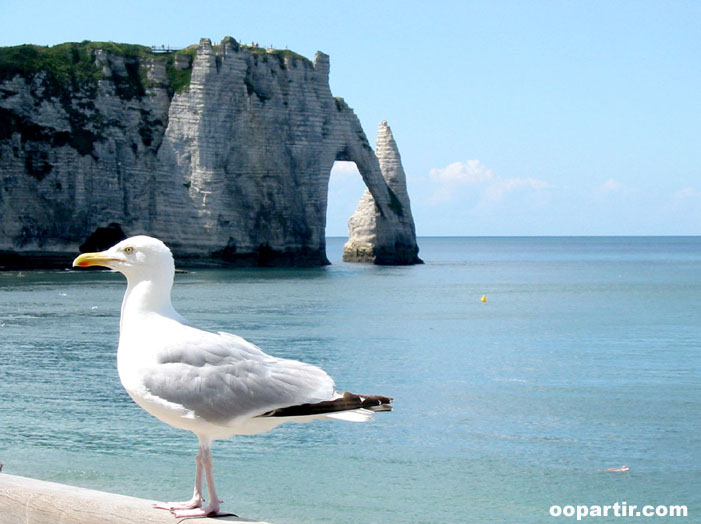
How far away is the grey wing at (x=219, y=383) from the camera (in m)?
6.11

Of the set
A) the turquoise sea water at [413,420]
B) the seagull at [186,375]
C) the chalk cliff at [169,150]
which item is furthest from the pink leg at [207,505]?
the chalk cliff at [169,150]

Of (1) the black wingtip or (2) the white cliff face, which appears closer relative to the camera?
(1) the black wingtip

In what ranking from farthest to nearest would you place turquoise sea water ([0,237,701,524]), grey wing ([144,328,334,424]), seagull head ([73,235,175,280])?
1. turquoise sea water ([0,237,701,524])
2. seagull head ([73,235,175,280])
3. grey wing ([144,328,334,424])

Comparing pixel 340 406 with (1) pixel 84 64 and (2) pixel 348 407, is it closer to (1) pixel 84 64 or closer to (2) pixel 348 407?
(2) pixel 348 407

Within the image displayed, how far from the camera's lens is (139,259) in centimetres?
625

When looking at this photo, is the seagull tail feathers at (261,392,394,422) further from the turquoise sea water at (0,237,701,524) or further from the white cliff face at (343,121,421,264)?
the white cliff face at (343,121,421,264)

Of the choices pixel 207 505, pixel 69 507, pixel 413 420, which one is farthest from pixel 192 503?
pixel 413 420

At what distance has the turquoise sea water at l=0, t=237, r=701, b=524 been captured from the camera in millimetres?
12430

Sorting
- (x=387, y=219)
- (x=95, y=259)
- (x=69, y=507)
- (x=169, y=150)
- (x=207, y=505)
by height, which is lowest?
(x=207, y=505)

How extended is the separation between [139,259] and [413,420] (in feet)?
38.1

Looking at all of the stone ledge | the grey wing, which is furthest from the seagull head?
the stone ledge

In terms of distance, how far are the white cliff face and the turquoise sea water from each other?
139 ft

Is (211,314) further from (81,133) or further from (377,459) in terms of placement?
(81,133)

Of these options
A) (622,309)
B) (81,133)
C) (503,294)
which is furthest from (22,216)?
(622,309)
